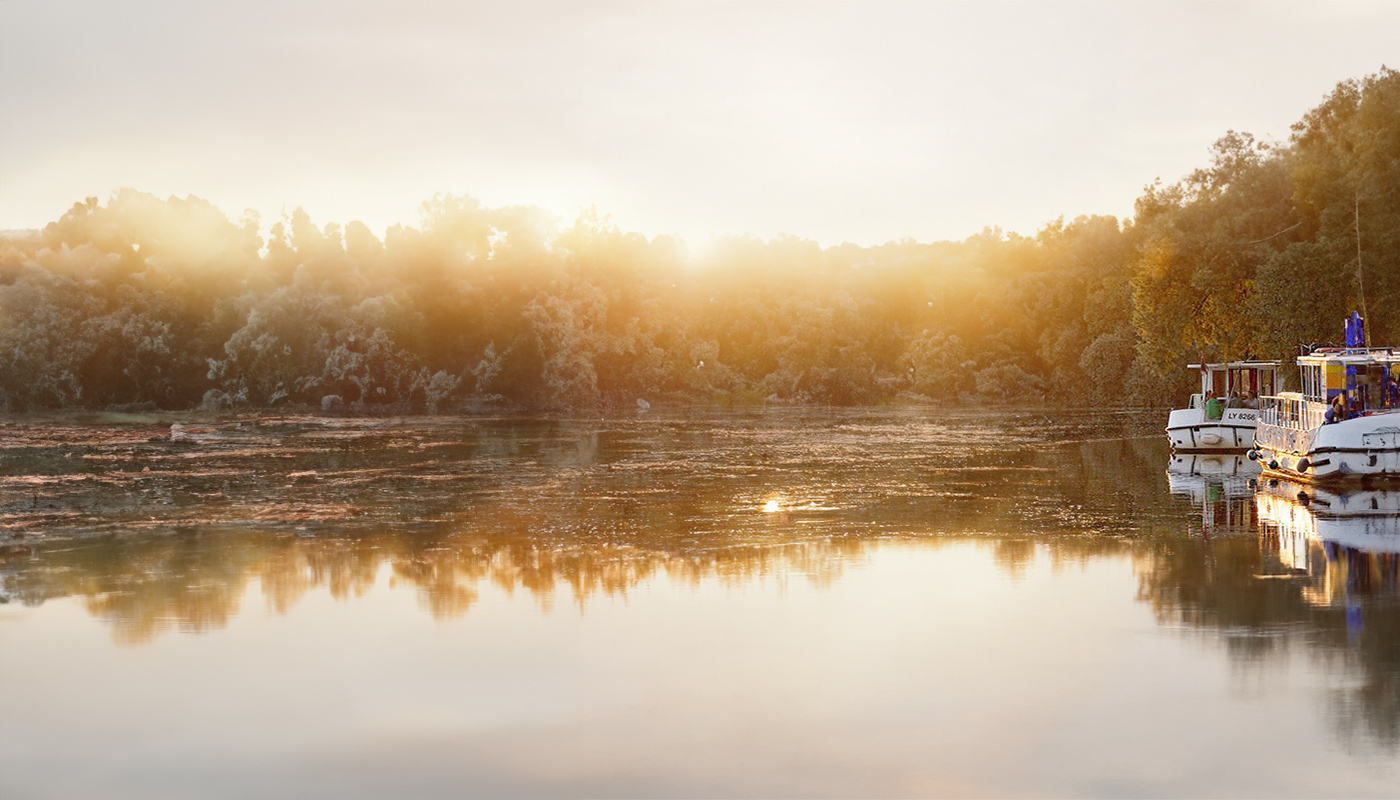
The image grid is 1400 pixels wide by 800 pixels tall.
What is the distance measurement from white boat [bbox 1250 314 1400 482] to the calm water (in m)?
0.79

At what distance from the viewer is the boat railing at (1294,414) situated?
86.9ft

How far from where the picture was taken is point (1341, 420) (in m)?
25.7

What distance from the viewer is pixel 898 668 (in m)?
11.4

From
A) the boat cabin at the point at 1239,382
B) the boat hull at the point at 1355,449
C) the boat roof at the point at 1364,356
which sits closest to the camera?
the boat hull at the point at 1355,449

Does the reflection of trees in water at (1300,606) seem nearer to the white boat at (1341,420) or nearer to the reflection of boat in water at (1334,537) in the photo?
the reflection of boat in water at (1334,537)

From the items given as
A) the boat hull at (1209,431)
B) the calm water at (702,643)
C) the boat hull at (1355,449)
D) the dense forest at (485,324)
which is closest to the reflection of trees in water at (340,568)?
the calm water at (702,643)

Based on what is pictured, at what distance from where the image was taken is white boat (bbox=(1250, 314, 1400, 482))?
2505cm

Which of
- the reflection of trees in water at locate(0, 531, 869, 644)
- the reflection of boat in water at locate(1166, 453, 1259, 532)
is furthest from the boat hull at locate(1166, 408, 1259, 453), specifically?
the reflection of trees in water at locate(0, 531, 869, 644)

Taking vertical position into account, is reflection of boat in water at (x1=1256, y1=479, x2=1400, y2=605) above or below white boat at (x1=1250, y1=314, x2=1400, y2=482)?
below

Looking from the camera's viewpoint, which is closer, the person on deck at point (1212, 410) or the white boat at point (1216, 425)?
the white boat at point (1216, 425)

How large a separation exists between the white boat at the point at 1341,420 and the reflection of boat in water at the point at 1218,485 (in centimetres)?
103

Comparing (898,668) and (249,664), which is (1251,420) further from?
(249,664)

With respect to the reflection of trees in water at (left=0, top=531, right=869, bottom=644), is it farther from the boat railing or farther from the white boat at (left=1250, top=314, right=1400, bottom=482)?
the boat railing

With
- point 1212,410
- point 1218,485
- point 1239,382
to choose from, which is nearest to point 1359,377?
point 1218,485
